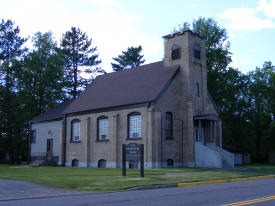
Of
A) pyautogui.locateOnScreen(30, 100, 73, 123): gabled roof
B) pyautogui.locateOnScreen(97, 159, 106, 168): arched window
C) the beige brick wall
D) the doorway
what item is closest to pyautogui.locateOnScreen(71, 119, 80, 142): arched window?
the beige brick wall

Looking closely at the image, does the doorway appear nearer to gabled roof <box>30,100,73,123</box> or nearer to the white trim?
gabled roof <box>30,100,73,123</box>

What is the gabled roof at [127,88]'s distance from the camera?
31547 mm

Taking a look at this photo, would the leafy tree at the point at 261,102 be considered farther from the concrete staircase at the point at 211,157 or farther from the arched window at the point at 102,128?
the arched window at the point at 102,128

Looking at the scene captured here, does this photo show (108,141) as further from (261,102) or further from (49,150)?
(261,102)

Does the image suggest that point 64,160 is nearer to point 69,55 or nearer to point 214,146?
point 214,146

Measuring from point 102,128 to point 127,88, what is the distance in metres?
4.81

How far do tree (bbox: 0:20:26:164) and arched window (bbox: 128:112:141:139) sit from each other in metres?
24.3

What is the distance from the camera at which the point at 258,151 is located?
53.3 meters

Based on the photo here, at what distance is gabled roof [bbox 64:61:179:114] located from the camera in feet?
104

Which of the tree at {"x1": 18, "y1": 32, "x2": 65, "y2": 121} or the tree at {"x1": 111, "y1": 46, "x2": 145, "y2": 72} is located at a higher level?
the tree at {"x1": 111, "y1": 46, "x2": 145, "y2": 72}

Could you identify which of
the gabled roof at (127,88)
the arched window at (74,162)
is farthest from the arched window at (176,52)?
the arched window at (74,162)

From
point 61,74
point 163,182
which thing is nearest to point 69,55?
point 61,74

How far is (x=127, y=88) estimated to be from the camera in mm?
34750

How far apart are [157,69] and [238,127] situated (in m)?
20.0
